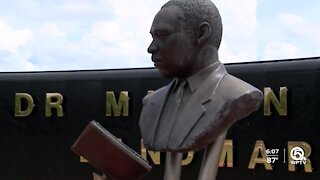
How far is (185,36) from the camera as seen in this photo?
3.53 meters

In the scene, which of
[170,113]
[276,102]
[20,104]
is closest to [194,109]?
[170,113]

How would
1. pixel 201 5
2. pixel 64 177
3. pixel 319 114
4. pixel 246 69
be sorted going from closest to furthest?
pixel 201 5, pixel 319 114, pixel 246 69, pixel 64 177

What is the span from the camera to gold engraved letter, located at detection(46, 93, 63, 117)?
11.0m

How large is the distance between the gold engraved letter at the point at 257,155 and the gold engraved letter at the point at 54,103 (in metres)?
4.18

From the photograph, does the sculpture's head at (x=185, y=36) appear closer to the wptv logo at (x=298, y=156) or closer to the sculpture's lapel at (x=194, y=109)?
the sculpture's lapel at (x=194, y=109)

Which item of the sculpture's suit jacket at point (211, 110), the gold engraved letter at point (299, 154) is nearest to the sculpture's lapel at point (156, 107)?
the sculpture's suit jacket at point (211, 110)

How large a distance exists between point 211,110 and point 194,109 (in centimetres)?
14

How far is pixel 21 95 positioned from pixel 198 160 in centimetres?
422

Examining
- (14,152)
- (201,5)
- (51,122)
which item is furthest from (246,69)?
(201,5)

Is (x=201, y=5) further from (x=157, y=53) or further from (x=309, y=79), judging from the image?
(x=309, y=79)

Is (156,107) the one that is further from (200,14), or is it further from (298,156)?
(298,156)

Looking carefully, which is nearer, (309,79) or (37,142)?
(309,79)

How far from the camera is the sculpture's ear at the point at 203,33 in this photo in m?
3.54

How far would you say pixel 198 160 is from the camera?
32.3 ft
